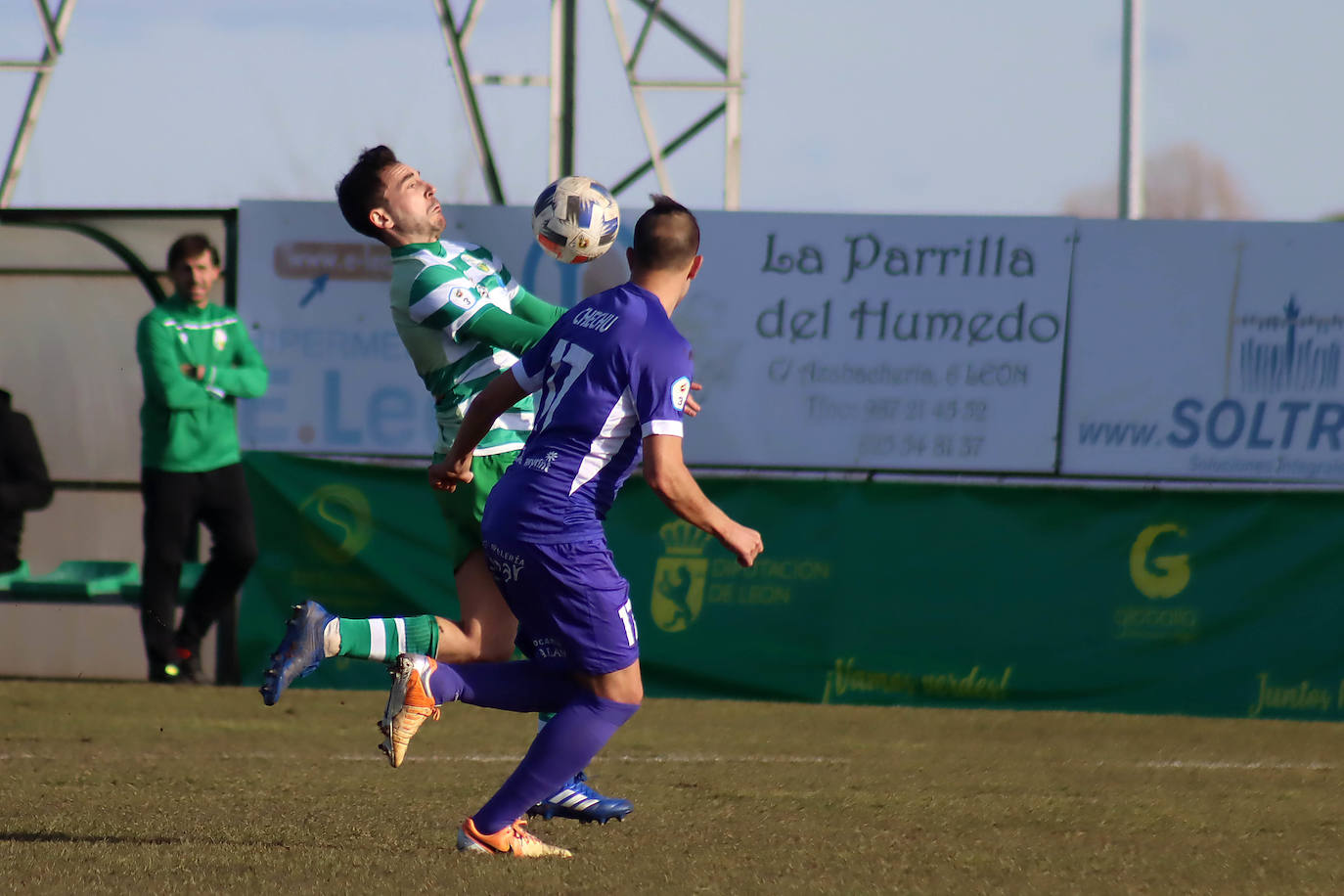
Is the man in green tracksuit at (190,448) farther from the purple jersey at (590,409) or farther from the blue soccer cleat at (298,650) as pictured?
the purple jersey at (590,409)

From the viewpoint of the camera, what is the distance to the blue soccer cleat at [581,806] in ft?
17.7

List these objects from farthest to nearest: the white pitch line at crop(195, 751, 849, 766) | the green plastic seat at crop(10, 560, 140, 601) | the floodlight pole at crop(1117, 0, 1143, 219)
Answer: the floodlight pole at crop(1117, 0, 1143, 219), the green plastic seat at crop(10, 560, 140, 601), the white pitch line at crop(195, 751, 849, 766)

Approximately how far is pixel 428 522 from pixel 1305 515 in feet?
16.2

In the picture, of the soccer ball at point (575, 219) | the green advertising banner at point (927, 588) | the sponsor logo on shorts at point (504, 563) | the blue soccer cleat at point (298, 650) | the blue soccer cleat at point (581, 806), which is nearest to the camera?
the sponsor logo on shorts at point (504, 563)

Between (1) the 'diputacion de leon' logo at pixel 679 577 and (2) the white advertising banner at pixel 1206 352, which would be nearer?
(2) the white advertising banner at pixel 1206 352

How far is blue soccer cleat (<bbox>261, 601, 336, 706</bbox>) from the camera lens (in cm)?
485

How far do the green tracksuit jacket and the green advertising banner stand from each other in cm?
45

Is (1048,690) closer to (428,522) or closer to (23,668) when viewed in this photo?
(428,522)

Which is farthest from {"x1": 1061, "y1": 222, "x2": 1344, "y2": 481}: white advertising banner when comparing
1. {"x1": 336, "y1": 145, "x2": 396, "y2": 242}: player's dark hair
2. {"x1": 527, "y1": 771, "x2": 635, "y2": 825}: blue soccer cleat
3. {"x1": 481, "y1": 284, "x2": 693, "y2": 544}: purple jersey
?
{"x1": 481, "y1": 284, "x2": 693, "y2": 544}: purple jersey

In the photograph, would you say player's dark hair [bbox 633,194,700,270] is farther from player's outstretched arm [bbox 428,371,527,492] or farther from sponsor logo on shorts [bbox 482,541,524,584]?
sponsor logo on shorts [bbox 482,541,524,584]

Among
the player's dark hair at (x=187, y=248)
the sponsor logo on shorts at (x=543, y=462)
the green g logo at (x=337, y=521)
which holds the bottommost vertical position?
the green g logo at (x=337, y=521)

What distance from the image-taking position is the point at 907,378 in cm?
988

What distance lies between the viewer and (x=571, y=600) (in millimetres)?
4520

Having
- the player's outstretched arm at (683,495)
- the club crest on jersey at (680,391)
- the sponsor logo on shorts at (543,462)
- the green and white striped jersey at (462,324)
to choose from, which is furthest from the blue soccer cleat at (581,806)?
the club crest on jersey at (680,391)
